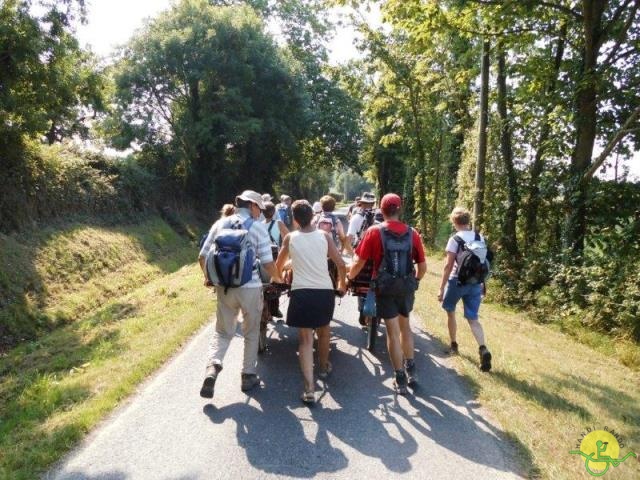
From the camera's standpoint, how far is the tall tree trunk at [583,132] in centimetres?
1046

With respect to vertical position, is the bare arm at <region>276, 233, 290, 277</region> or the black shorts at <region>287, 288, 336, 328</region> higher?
the bare arm at <region>276, 233, 290, 277</region>

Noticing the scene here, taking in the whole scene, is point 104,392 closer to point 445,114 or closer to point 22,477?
point 22,477

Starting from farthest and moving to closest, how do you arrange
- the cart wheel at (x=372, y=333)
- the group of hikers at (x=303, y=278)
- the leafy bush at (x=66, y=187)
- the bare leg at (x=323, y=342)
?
1. the leafy bush at (x=66, y=187)
2. the cart wheel at (x=372, y=333)
3. the bare leg at (x=323, y=342)
4. the group of hikers at (x=303, y=278)

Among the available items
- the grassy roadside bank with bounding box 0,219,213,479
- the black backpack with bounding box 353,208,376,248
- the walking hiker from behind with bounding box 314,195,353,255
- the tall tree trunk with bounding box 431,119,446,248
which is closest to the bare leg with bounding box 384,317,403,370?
the walking hiker from behind with bounding box 314,195,353,255

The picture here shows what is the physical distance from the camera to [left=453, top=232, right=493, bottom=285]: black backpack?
20.7ft

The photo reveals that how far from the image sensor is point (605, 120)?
11008 mm

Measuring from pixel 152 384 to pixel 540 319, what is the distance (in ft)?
27.3

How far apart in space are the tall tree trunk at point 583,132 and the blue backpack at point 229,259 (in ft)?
27.0

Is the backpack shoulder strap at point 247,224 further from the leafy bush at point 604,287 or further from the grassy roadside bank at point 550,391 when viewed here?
the leafy bush at point 604,287

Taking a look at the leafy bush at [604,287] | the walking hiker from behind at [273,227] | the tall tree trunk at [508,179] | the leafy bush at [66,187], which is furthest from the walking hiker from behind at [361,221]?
the leafy bush at [66,187]

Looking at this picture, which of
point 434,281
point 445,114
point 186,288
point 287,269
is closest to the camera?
point 287,269

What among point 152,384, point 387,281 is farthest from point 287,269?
point 152,384

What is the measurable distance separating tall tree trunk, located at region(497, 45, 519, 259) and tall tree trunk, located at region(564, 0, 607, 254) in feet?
5.35

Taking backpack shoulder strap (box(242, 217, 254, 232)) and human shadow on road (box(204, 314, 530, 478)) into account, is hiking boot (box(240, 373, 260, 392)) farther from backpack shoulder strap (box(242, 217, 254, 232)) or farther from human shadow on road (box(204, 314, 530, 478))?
backpack shoulder strap (box(242, 217, 254, 232))
